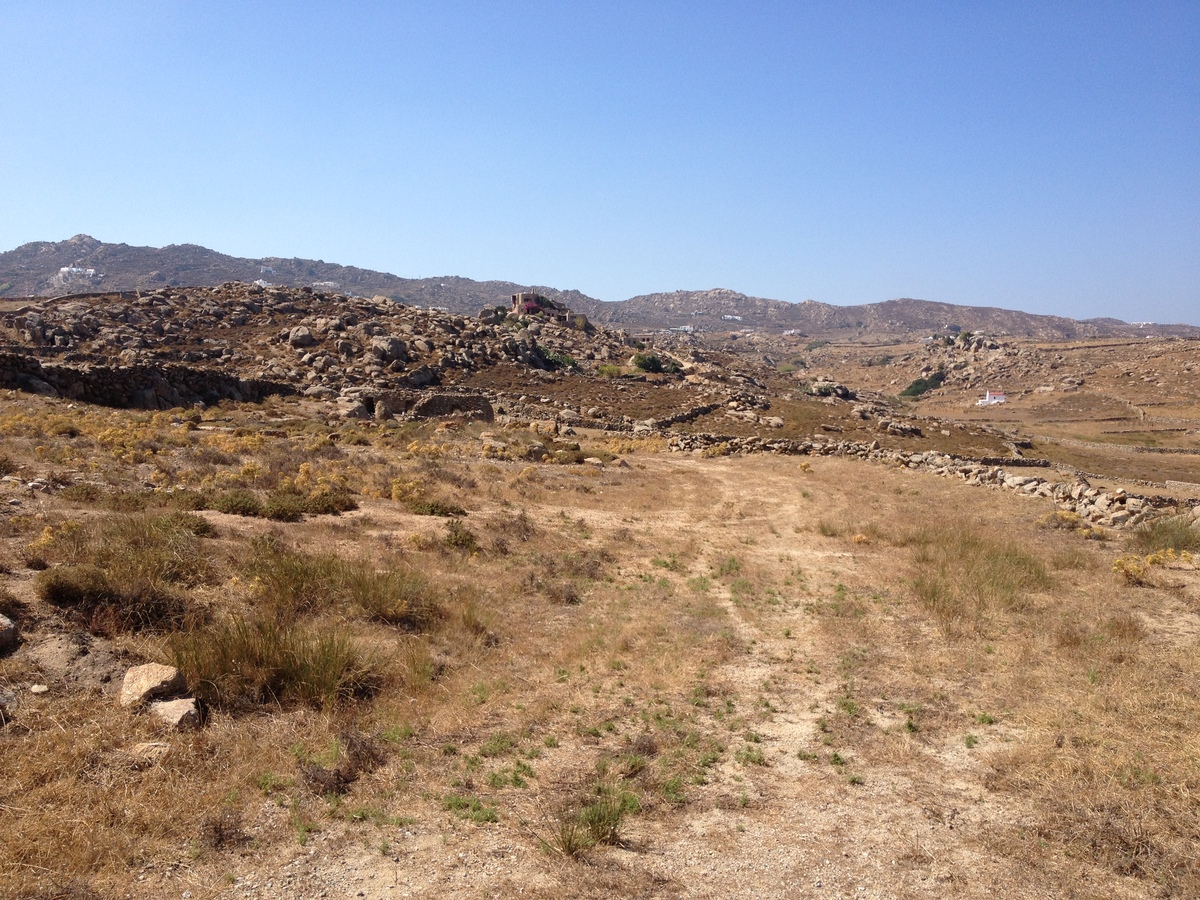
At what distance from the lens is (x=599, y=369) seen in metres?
56.2

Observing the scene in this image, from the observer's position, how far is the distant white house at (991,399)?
6681 centimetres

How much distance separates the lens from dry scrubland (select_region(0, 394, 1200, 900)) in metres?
4.59

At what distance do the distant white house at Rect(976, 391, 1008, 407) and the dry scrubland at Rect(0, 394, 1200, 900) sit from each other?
2364 inches

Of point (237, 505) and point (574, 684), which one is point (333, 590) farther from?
Answer: point (237, 505)

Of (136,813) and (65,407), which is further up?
(65,407)

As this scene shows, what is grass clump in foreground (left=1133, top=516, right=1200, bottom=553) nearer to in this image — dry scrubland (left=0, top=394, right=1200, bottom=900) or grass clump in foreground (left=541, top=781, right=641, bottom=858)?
dry scrubland (left=0, top=394, right=1200, bottom=900)

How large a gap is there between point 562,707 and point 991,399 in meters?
74.3

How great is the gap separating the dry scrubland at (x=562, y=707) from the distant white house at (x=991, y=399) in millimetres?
60055

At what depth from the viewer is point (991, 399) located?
68.1 metres

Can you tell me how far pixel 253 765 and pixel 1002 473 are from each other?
84.4 ft

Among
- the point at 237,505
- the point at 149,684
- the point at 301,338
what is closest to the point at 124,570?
the point at 149,684

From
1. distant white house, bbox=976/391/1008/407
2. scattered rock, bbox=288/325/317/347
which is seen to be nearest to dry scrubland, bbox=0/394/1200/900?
scattered rock, bbox=288/325/317/347

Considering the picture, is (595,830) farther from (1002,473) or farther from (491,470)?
(1002,473)

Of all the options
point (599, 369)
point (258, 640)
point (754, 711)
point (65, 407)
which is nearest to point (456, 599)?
point (258, 640)
